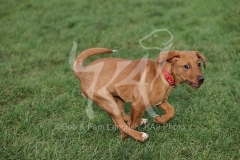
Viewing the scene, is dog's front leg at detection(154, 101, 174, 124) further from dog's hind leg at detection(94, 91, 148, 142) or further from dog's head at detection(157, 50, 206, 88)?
dog's head at detection(157, 50, 206, 88)

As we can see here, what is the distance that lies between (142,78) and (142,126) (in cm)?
82

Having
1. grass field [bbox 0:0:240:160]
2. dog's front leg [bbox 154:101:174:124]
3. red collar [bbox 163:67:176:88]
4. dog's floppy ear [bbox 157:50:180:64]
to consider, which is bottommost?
grass field [bbox 0:0:240:160]

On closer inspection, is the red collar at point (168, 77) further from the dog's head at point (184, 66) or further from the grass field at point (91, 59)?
the grass field at point (91, 59)

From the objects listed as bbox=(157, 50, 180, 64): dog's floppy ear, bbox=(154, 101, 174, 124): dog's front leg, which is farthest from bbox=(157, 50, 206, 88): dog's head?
bbox=(154, 101, 174, 124): dog's front leg

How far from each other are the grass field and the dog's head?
2.66 feet

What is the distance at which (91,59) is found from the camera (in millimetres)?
6977

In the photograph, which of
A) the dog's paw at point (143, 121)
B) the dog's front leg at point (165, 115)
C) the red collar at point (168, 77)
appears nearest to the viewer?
the red collar at point (168, 77)

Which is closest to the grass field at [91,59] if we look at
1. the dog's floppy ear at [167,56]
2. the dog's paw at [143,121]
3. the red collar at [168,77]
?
the dog's paw at [143,121]

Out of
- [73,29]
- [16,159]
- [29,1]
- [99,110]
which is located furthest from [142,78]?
[29,1]

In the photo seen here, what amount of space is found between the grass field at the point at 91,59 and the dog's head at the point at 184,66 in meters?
0.81

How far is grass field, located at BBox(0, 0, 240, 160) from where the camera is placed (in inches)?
164

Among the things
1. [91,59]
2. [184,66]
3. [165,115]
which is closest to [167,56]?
[184,66]

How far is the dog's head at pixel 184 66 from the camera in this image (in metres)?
4.03

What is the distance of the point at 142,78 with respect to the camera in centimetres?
425
